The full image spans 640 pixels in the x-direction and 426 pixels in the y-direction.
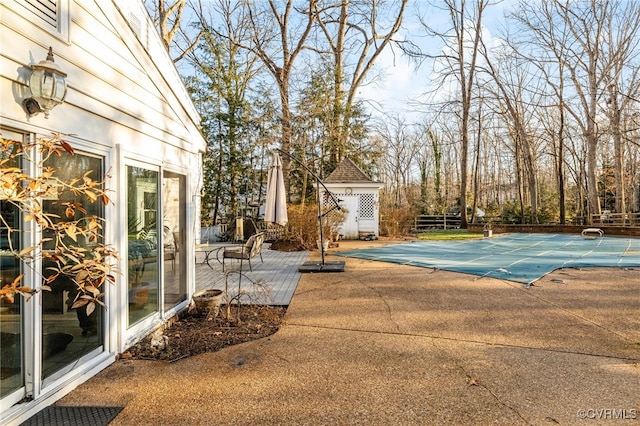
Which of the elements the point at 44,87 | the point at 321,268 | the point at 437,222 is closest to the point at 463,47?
the point at 437,222

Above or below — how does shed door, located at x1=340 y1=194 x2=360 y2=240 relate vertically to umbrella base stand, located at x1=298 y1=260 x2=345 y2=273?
above

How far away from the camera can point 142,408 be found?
2482mm

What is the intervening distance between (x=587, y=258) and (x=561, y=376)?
7.11 metres

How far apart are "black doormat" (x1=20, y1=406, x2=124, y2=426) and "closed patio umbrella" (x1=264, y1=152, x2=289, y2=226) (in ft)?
15.8

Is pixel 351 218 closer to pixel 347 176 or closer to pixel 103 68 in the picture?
pixel 347 176

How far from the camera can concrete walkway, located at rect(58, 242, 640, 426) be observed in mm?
2395

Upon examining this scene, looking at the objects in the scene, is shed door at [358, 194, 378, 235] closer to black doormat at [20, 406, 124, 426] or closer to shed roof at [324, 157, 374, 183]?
shed roof at [324, 157, 374, 183]

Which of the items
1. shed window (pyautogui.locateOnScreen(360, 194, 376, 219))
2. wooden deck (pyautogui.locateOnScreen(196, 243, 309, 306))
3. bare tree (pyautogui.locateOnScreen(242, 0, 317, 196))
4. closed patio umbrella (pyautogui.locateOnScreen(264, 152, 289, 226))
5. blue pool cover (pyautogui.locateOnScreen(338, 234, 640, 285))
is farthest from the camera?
Result: bare tree (pyautogui.locateOnScreen(242, 0, 317, 196))

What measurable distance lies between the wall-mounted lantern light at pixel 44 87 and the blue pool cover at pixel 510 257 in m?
6.60

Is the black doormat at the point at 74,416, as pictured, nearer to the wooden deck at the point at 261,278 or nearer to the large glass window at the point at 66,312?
the large glass window at the point at 66,312

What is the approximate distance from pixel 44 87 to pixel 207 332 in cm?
266

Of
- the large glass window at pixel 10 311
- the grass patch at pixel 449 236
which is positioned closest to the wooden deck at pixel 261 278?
the large glass window at pixel 10 311

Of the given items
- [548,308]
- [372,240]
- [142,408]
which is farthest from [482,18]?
[142,408]

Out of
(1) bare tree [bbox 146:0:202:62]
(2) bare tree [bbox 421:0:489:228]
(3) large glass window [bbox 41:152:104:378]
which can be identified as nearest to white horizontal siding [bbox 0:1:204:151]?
(3) large glass window [bbox 41:152:104:378]
